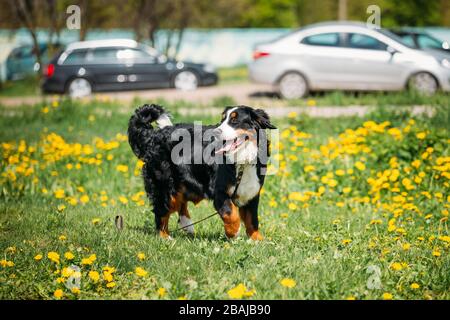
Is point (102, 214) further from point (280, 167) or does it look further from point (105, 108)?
point (105, 108)

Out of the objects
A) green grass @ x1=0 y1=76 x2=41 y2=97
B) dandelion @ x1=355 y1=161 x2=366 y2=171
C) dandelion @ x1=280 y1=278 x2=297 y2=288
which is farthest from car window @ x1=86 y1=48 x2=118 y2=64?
dandelion @ x1=280 y1=278 x2=297 y2=288

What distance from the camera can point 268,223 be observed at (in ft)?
18.5

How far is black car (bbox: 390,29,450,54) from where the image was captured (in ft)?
45.3

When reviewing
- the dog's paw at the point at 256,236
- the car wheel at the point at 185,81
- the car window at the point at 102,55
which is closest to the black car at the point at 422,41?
the car wheel at the point at 185,81

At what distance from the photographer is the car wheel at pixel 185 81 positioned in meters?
19.3

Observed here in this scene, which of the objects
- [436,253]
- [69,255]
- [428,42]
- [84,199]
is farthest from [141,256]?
[428,42]

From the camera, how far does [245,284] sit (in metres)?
3.95

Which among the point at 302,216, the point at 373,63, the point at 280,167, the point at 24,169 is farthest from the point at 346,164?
the point at 373,63

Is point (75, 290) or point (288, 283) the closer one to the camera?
point (288, 283)

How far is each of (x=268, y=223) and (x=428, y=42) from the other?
38.4ft

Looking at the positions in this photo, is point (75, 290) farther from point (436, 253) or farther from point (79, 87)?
point (79, 87)

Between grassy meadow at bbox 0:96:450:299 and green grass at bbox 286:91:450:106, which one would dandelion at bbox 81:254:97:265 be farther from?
green grass at bbox 286:91:450:106

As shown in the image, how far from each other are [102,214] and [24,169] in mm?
1834

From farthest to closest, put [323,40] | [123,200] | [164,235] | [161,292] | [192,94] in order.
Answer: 1. [192,94]
2. [323,40]
3. [123,200]
4. [164,235]
5. [161,292]
